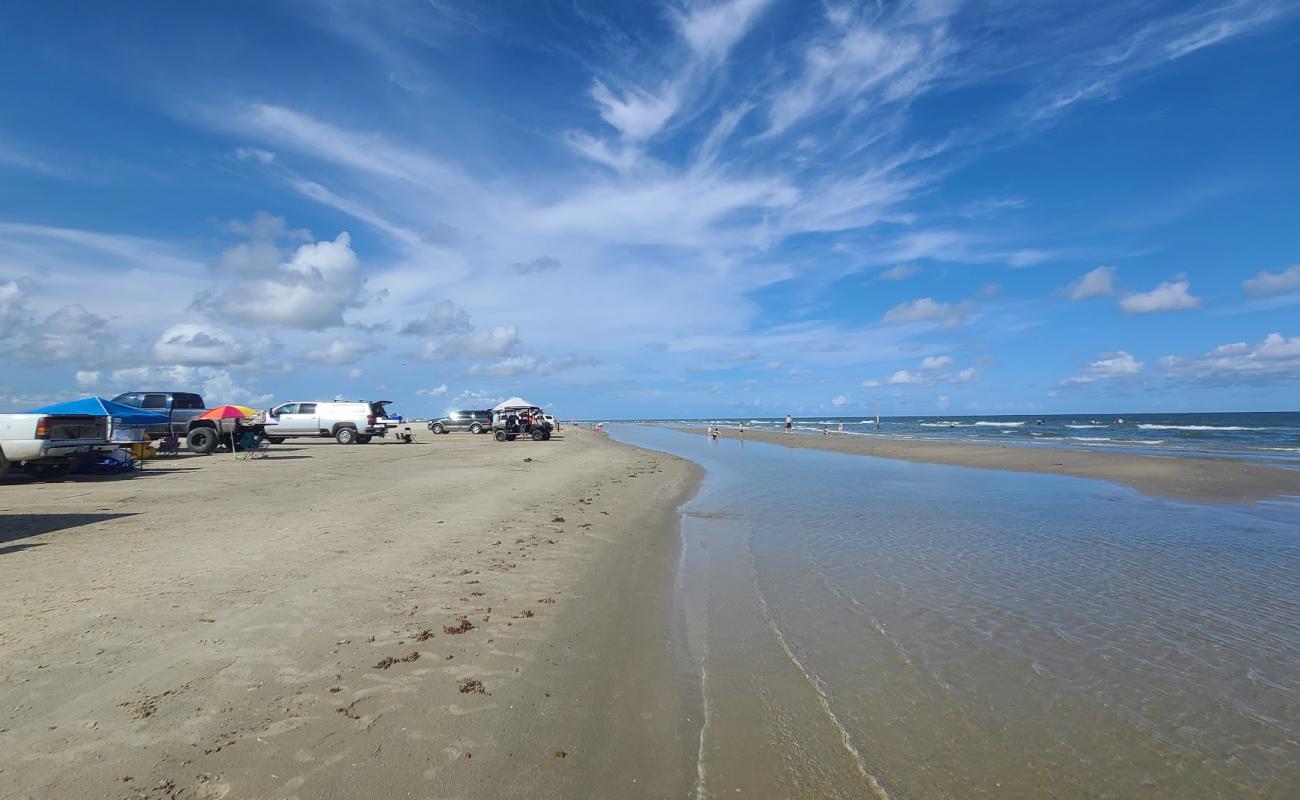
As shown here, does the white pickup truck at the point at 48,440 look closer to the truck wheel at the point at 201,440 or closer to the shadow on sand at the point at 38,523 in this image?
the shadow on sand at the point at 38,523

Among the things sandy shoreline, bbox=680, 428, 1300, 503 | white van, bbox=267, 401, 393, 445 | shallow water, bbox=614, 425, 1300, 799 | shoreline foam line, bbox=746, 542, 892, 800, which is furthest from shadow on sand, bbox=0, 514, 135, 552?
sandy shoreline, bbox=680, 428, 1300, 503

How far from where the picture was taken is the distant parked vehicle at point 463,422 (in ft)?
161

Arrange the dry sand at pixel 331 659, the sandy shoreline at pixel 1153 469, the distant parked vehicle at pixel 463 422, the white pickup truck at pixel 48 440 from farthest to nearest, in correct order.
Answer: the distant parked vehicle at pixel 463 422 → the sandy shoreline at pixel 1153 469 → the white pickup truck at pixel 48 440 → the dry sand at pixel 331 659

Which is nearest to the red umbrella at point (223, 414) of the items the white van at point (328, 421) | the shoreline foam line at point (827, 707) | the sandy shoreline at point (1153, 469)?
the white van at point (328, 421)

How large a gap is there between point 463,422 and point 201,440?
27536 millimetres

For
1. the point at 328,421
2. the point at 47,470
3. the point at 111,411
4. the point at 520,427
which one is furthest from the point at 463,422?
the point at 47,470

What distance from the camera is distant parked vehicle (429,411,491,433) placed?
161ft

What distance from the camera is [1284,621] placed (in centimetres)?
625

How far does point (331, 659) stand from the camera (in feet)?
15.3

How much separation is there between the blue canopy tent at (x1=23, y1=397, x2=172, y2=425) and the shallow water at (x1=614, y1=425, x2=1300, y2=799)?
50.5 feet

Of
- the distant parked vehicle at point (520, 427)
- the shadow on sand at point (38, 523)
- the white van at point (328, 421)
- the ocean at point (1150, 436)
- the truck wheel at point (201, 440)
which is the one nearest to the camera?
the shadow on sand at point (38, 523)

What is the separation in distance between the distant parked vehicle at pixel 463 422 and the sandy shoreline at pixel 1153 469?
1131 inches

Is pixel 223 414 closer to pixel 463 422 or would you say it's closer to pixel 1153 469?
pixel 463 422

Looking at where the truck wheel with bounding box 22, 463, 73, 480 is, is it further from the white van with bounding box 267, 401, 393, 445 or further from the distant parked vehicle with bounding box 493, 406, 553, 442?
the distant parked vehicle with bounding box 493, 406, 553, 442
